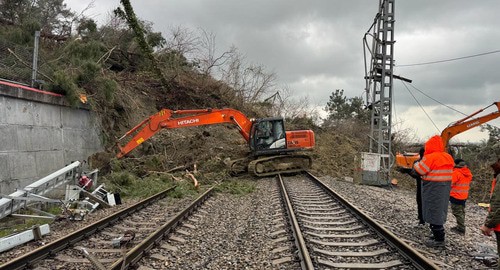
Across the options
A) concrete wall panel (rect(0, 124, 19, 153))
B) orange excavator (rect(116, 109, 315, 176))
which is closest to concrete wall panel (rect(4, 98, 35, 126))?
concrete wall panel (rect(0, 124, 19, 153))

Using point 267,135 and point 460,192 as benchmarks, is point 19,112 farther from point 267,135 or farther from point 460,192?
point 460,192

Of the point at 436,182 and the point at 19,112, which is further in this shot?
the point at 19,112

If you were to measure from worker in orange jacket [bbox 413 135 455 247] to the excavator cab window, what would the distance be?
359 inches

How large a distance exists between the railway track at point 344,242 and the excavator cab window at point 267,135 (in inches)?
243

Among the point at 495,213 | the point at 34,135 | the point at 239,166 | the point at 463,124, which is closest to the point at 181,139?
the point at 239,166

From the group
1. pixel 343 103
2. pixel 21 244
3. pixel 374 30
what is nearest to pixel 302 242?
pixel 21 244

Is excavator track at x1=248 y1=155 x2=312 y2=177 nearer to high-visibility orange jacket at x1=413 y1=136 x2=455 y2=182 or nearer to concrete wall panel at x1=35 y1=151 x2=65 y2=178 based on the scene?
concrete wall panel at x1=35 y1=151 x2=65 y2=178

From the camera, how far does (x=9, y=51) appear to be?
1077cm

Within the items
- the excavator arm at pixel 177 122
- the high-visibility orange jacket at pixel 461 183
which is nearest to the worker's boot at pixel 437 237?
the high-visibility orange jacket at pixel 461 183

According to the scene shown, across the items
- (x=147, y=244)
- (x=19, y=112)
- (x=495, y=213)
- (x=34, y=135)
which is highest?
(x=19, y=112)

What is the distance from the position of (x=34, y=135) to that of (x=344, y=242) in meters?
8.44

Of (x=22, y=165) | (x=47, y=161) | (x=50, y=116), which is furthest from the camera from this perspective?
(x=50, y=116)

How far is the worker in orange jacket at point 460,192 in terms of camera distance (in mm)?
6895

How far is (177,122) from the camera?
13.7 m
